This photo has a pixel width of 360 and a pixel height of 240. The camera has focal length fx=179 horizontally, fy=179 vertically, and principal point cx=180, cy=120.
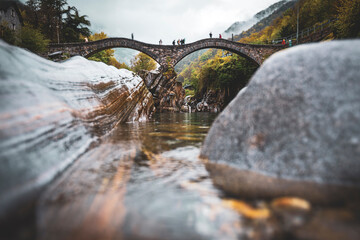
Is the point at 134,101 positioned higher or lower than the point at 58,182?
higher

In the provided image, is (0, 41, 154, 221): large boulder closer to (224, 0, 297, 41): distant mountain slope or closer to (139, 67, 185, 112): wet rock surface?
(139, 67, 185, 112): wet rock surface

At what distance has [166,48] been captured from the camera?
79.4 feet

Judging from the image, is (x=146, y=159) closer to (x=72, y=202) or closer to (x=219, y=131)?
(x=219, y=131)

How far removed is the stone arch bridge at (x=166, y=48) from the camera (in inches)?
890

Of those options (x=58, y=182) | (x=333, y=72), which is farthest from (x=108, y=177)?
(x=333, y=72)

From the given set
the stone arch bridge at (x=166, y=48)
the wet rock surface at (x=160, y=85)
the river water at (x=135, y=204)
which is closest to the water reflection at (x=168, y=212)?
the river water at (x=135, y=204)

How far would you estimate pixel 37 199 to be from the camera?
1.08 metres

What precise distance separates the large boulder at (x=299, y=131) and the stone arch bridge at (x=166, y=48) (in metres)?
21.7

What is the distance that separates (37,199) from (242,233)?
3.83ft

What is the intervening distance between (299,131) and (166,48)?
24.9 m

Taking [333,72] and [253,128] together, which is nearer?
[333,72]

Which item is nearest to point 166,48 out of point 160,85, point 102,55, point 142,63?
point 160,85

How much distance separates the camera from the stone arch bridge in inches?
890

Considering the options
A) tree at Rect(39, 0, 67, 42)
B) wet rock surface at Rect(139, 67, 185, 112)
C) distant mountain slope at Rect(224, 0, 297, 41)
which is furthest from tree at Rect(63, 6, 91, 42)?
distant mountain slope at Rect(224, 0, 297, 41)
